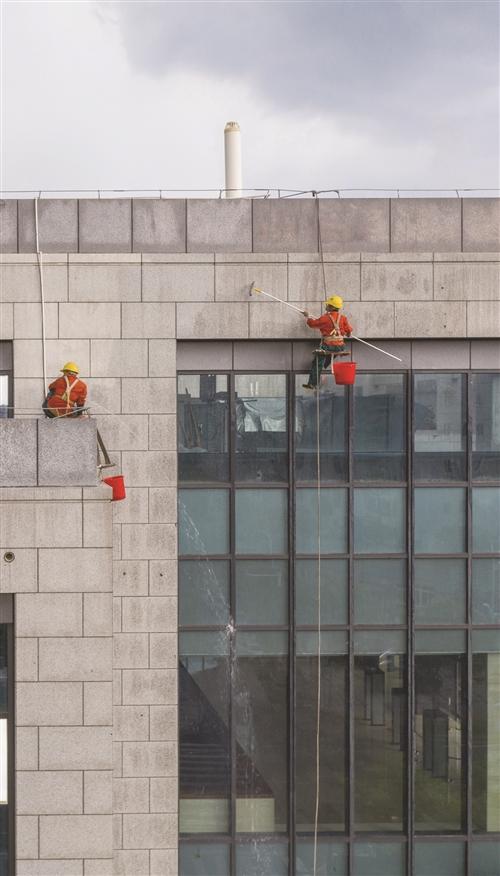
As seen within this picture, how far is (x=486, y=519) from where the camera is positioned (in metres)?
14.6

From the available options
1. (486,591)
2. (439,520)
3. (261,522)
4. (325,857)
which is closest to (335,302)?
(261,522)

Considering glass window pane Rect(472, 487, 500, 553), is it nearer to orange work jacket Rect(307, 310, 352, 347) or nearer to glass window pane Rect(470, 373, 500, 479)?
glass window pane Rect(470, 373, 500, 479)

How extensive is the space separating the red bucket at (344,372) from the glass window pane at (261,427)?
1.53 m

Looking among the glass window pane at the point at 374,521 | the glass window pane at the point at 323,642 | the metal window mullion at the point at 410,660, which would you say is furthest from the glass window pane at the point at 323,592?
the metal window mullion at the point at 410,660

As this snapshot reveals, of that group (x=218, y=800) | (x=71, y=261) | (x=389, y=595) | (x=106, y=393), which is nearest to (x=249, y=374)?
(x=106, y=393)

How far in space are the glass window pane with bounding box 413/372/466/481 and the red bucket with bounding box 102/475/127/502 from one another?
5.42 metres

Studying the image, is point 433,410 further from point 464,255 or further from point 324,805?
point 324,805

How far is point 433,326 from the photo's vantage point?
47.4ft

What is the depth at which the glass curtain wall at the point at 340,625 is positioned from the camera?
14438 mm

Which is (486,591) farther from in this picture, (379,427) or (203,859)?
(203,859)

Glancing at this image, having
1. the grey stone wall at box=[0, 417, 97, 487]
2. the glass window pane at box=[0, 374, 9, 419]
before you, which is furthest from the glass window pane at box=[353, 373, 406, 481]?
the glass window pane at box=[0, 374, 9, 419]

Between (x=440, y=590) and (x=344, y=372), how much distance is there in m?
4.60

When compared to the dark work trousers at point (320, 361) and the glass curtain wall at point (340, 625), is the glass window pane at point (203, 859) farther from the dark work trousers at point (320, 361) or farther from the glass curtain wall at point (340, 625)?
the dark work trousers at point (320, 361)

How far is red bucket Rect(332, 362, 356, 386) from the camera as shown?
43.7ft
